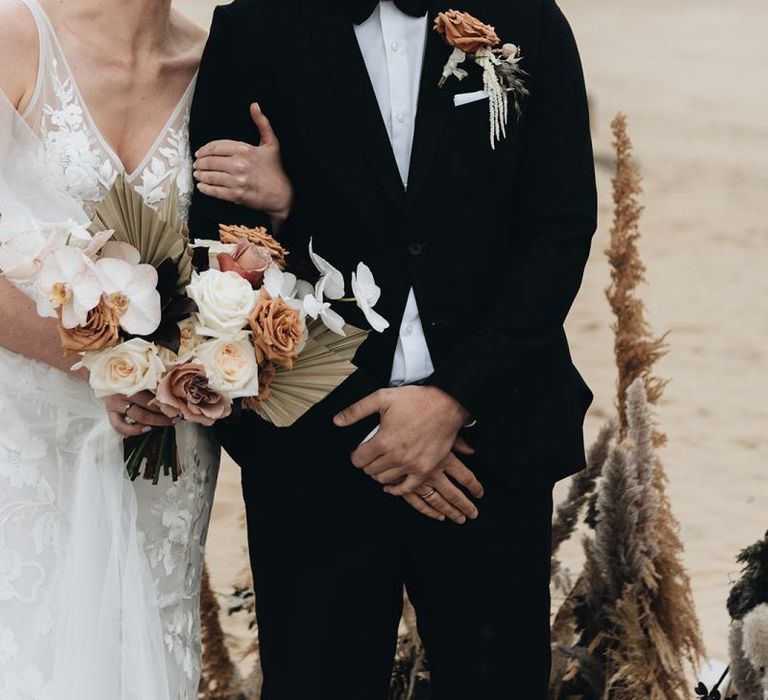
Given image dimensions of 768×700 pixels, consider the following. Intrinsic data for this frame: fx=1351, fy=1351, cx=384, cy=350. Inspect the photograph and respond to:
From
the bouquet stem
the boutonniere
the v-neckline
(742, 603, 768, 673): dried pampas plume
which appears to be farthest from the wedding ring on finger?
(742, 603, 768, 673): dried pampas plume

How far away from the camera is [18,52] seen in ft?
10.3

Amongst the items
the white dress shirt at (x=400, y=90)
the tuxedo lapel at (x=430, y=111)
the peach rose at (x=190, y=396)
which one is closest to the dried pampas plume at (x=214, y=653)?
the white dress shirt at (x=400, y=90)

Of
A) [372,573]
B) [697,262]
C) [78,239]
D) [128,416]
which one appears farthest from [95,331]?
[697,262]

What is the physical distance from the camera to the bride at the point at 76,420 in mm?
3135

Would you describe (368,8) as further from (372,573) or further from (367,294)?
(372,573)

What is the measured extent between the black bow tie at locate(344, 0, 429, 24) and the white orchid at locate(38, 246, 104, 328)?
2.90 feet

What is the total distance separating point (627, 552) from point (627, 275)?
781 millimetres

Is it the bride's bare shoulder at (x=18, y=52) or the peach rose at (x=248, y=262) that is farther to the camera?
the bride's bare shoulder at (x=18, y=52)

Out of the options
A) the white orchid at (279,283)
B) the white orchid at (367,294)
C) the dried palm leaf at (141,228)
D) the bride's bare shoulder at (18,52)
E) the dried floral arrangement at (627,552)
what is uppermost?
the bride's bare shoulder at (18,52)

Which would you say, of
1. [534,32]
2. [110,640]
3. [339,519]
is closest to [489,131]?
[534,32]

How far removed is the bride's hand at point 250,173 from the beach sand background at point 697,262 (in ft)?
0.87

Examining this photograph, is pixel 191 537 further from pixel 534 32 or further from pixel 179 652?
pixel 534 32

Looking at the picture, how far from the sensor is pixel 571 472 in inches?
128

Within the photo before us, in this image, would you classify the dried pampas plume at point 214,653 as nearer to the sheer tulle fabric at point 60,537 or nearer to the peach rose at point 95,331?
the sheer tulle fabric at point 60,537
